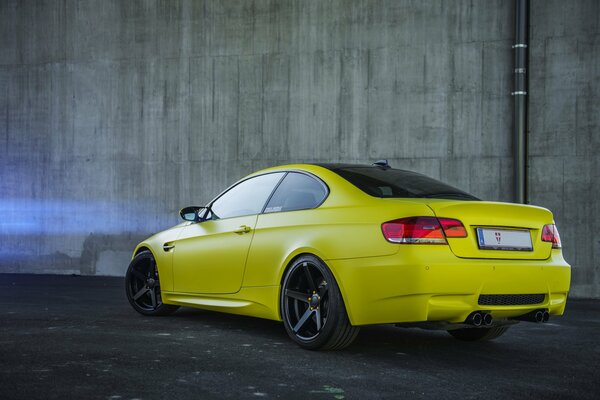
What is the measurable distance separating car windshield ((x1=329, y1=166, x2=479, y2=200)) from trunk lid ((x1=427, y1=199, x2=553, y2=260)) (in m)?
0.33

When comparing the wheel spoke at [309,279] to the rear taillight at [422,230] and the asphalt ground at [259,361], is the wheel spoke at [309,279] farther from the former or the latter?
the rear taillight at [422,230]

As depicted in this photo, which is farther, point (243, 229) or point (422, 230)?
point (243, 229)

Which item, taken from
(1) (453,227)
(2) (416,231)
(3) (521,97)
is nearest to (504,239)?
(1) (453,227)

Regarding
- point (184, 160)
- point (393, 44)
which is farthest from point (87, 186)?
point (393, 44)

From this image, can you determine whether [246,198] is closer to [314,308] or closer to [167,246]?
[167,246]

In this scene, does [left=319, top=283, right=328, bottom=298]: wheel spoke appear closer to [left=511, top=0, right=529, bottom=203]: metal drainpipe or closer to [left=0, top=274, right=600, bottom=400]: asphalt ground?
[left=0, top=274, right=600, bottom=400]: asphalt ground

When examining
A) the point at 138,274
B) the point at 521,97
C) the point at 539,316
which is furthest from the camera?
the point at 521,97

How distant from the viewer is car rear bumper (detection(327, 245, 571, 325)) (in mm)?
4797

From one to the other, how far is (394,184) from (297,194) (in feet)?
2.49

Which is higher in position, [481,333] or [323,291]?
[323,291]

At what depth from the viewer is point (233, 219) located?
6.45m

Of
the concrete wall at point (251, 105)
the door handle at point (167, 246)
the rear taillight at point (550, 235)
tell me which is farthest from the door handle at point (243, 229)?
the concrete wall at point (251, 105)

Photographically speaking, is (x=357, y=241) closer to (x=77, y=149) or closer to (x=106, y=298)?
(x=106, y=298)

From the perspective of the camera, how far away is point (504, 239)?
16.7 ft
